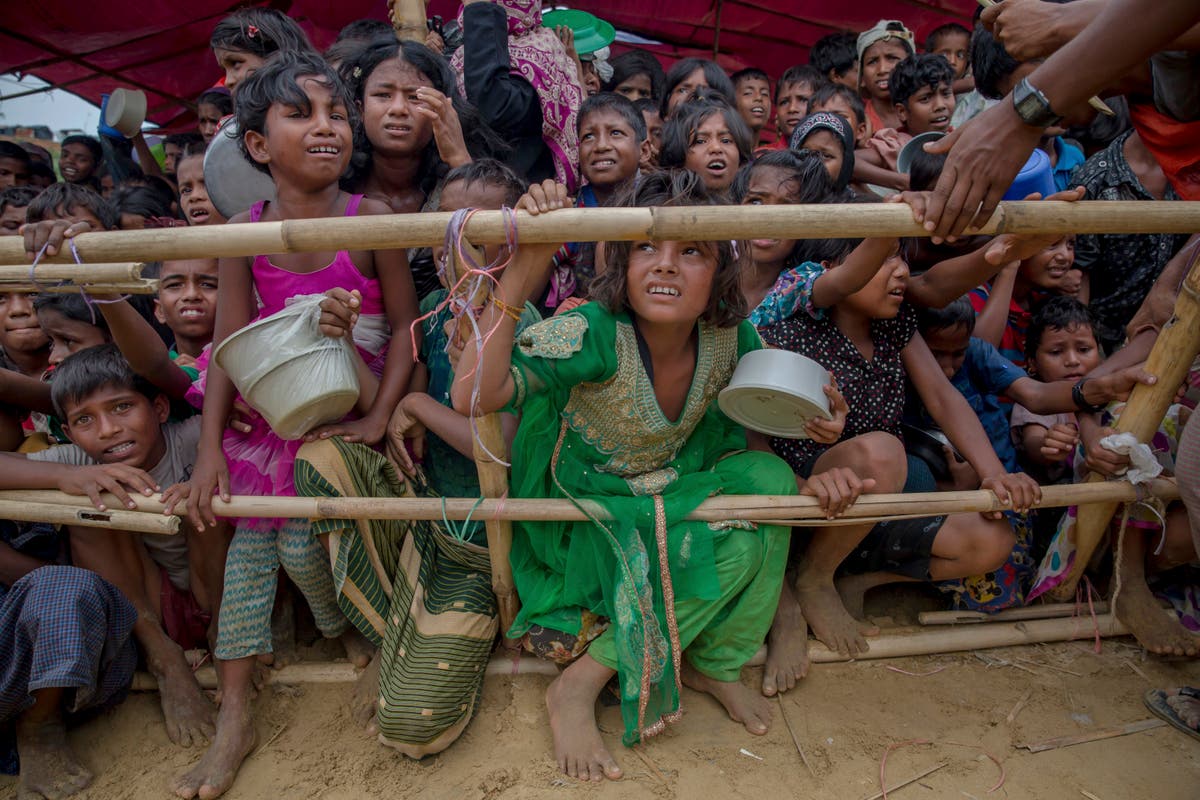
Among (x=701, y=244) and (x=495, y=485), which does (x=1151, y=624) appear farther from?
(x=495, y=485)

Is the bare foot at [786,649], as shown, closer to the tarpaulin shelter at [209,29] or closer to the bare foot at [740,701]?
the bare foot at [740,701]

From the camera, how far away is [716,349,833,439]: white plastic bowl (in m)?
1.98

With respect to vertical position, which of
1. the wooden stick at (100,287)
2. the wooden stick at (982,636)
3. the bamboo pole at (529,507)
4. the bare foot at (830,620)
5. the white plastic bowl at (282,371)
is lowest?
the wooden stick at (982,636)

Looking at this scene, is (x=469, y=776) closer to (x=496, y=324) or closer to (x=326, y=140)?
(x=496, y=324)

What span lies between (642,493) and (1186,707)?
168 cm

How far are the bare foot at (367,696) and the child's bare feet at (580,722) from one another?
1.77ft

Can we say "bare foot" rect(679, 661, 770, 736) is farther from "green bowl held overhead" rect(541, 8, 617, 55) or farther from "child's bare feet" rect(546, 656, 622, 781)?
"green bowl held overhead" rect(541, 8, 617, 55)

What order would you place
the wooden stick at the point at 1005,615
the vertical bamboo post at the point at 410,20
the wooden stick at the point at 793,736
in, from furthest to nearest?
1. the vertical bamboo post at the point at 410,20
2. the wooden stick at the point at 1005,615
3. the wooden stick at the point at 793,736

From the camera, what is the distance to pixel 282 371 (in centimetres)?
204

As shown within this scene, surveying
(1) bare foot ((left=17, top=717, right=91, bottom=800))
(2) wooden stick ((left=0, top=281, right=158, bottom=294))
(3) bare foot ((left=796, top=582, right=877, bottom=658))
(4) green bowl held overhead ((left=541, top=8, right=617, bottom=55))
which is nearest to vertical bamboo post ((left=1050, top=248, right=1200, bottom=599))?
(3) bare foot ((left=796, top=582, right=877, bottom=658))

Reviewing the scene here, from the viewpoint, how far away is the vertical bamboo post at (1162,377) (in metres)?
2.18

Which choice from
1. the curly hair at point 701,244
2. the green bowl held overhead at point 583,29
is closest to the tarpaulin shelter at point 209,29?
the green bowl held overhead at point 583,29

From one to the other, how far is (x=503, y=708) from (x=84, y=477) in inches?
54.8

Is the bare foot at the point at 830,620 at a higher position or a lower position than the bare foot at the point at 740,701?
higher
